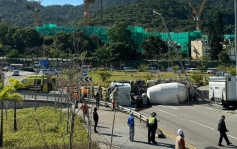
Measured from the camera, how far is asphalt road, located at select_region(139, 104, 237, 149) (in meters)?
15.0

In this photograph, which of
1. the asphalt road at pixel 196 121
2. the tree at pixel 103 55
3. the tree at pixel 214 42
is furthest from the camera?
the tree at pixel 103 55

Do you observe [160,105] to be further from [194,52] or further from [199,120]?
[194,52]

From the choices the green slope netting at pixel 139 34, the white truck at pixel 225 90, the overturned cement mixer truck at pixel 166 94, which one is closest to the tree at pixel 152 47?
the green slope netting at pixel 139 34

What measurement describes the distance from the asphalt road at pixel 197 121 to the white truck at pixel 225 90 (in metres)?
0.88

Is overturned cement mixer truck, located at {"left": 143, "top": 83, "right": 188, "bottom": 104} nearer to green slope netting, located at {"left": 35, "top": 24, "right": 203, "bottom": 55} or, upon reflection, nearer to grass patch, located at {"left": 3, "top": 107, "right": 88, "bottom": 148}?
grass patch, located at {"left": 3, "top": 107, "right": 88, "bottom": 148}

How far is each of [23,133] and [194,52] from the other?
93.0 m

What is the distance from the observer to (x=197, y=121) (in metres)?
20.4

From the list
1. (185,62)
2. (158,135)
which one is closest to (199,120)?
(158,135)

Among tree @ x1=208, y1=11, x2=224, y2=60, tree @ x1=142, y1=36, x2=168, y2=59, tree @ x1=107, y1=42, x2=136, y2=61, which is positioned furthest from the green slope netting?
tree @ x1=107, y1=42, x2=136, y2=61

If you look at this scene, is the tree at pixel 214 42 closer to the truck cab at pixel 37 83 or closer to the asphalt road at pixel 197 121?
the truck cab at pixel 37 83

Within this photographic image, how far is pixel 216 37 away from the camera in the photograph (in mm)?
87625

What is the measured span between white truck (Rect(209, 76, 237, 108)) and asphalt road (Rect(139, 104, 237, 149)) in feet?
2.88

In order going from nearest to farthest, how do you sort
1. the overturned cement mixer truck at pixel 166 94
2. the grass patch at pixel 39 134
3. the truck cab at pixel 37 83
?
the grass patch at pixel 39 134, the overturned cement mixer truck at pixel 166 94, the truck cab at pixel 37 83

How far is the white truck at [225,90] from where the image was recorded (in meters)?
24.8
